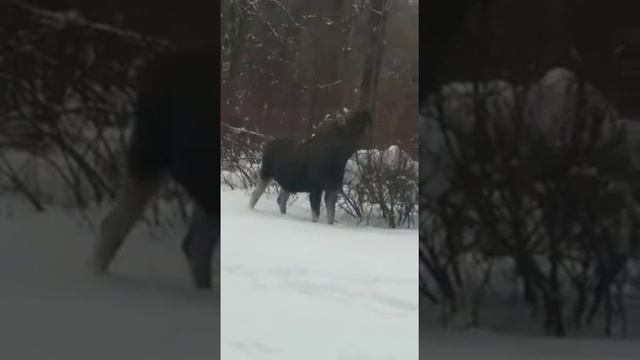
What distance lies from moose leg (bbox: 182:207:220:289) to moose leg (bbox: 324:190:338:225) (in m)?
0.65

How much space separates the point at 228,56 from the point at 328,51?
0.48 m

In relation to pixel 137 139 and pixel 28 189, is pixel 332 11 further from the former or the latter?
pixel 28 189

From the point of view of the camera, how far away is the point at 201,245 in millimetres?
3047

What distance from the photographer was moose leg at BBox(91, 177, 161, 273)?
119 inches

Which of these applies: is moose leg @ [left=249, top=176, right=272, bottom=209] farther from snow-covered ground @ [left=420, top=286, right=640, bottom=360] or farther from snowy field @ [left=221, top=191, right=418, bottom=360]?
snow-covered ground @ [left=420, top=286, right=640, bottom=360]

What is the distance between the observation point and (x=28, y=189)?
9.96 feet

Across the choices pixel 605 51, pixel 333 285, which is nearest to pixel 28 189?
pixel 333 285

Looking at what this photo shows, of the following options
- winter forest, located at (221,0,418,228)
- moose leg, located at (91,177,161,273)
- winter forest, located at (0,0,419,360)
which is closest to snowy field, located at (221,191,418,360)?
winter forest, located at (0,0,419,360)

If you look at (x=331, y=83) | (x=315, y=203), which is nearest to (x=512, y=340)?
(x=315, y=203)

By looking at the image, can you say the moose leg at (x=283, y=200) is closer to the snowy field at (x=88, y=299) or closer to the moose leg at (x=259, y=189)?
the moose leg at (x=259, y=189)

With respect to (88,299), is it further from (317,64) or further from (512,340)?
(512,340)

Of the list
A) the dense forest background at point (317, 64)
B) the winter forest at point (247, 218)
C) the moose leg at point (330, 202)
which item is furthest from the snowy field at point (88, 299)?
the dense forest background at point (317, 64)

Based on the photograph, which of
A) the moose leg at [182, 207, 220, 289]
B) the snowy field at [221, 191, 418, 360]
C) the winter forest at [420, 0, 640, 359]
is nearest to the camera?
the winter forest at [420, 0, 640, 359]

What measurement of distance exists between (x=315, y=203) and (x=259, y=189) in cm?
27
